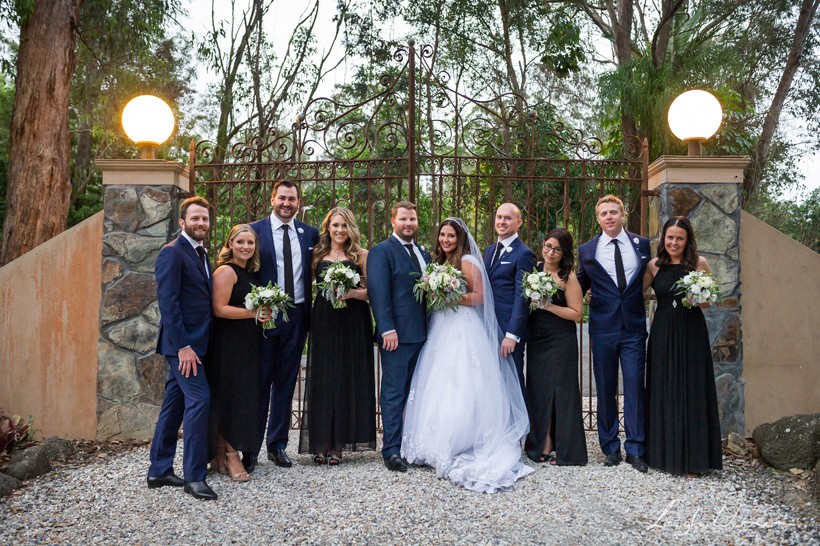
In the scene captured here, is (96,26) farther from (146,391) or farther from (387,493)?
(387,493)

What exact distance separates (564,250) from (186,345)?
8.67ft

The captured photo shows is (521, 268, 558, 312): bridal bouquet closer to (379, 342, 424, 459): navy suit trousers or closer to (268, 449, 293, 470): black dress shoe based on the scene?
(379, 342, 424, 459): navy suit trousers

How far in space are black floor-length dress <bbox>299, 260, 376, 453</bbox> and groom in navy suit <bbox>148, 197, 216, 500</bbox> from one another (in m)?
0.78

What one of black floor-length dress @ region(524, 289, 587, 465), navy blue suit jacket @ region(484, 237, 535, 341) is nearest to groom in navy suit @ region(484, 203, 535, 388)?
navy blue suit jacket @ region(484, 237, 535, 341)

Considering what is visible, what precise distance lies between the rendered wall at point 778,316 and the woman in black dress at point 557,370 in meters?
1.83

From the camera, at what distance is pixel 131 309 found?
5.61m

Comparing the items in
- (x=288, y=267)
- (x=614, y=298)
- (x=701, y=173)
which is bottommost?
(x=614, y=298)

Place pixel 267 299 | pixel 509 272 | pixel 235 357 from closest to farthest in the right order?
pixel 267 299
pixel 235 357
pixel 509 272

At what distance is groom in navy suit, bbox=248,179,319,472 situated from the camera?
469 cm

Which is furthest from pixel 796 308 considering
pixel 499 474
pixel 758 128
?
pixel 758 128

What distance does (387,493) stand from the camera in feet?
13.7

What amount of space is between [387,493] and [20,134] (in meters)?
6.43

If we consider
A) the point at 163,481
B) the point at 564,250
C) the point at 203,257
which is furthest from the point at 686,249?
the point at 163,481

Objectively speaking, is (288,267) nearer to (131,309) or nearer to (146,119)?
(131,309)
